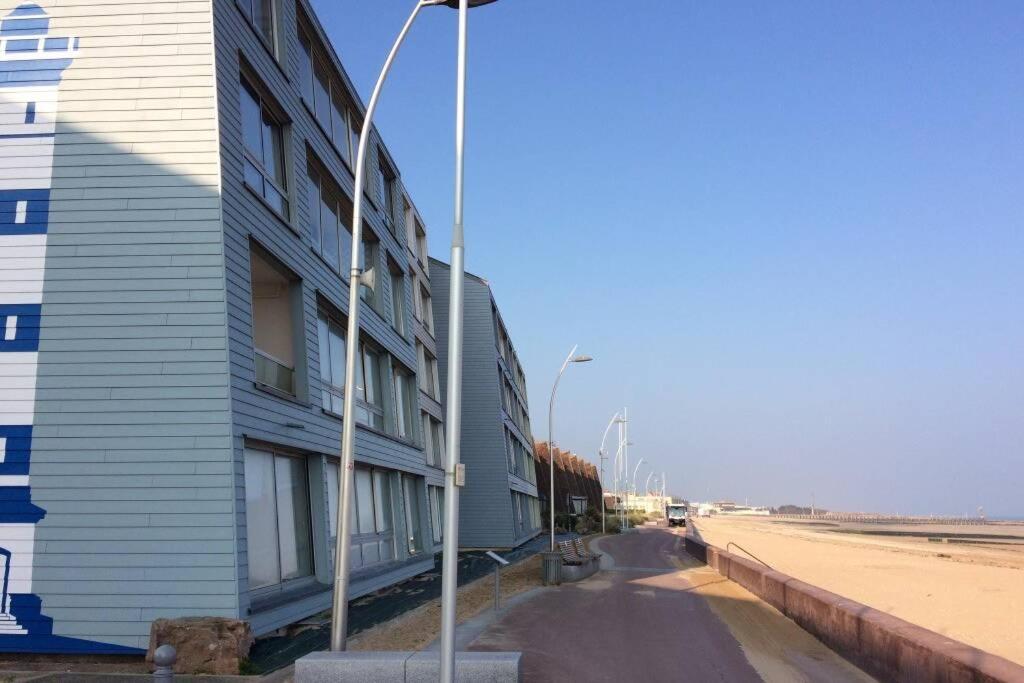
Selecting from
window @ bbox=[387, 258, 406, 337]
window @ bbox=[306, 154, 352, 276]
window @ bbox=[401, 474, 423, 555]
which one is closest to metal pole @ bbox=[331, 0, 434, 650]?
window @ bbox=[306, 154, 352, 276]

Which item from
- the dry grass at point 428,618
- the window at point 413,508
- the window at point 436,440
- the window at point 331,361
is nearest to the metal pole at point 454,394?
the dry grass at point 428,618

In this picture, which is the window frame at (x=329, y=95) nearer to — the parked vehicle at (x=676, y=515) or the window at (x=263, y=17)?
the window at (x=263, y=17)

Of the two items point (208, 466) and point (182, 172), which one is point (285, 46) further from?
point (208, 466)

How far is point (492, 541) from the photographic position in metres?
38.3

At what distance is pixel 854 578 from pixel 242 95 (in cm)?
2261

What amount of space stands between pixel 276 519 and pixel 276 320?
3.89 m

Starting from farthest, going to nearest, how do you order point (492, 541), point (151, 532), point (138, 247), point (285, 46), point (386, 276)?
point (492, 541), point (386, 276), point (285, 46), point (138, 247), point (151, 532)

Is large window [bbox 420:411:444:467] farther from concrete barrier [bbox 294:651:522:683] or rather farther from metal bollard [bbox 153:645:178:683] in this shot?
metal bollard [bbox 153:645:178:683]

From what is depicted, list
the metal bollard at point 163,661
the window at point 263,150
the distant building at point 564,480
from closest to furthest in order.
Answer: the metal bollard at point 163,661 → the window at point 263,150 → the distant building at point 564,480

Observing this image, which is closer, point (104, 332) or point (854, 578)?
point (104, 332)

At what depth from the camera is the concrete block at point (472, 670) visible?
786 cm

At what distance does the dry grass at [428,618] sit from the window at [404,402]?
5.07 m

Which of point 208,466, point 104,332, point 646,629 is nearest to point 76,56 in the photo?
point 104,332

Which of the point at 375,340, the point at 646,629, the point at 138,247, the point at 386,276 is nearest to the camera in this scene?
the point at 138,247
